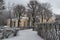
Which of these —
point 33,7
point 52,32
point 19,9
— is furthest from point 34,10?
point 52,32

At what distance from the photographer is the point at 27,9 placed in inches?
2146

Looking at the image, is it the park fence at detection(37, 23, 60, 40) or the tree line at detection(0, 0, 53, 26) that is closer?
the park fence at detection(37, 23, 60, 40)

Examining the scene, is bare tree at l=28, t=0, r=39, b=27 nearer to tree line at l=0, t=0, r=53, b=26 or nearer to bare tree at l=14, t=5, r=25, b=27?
tree line at l=0, t=0, r=53, b=26

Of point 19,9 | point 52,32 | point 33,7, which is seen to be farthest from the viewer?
point 19,9

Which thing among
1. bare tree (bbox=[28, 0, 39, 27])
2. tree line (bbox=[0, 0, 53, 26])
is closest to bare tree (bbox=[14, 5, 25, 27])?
tree line (bbox=[0, 0, 53, 26])

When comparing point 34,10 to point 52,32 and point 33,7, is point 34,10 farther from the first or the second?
point 52,32

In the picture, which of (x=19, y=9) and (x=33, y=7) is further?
(x=19, y=9)

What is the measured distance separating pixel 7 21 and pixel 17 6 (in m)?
7.60

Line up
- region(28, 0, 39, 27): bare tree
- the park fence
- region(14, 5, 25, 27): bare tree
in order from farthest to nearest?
region(14, 5, 25, 27): bare tree
region(28, 0, 39, 27): bare tree
the park fence

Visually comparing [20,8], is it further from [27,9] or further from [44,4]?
[44,4]

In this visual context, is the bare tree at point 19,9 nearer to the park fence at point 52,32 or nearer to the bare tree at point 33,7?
the bare tree at point 33,7

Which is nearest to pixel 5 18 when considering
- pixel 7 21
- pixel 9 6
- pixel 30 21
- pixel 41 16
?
pixel 7 21

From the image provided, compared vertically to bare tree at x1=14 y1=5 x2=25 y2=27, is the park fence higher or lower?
higher

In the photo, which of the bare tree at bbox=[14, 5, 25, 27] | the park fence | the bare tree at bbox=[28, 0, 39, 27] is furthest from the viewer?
the bare tree at bbox=[14, 5, 25, 27]
